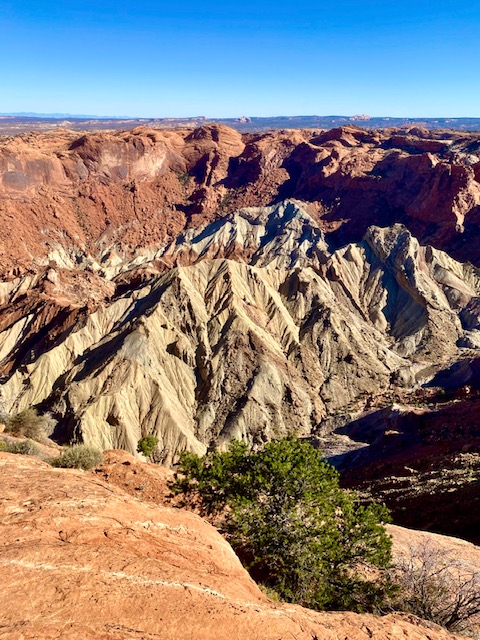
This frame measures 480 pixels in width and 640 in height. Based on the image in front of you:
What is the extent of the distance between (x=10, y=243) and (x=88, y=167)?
121 feet

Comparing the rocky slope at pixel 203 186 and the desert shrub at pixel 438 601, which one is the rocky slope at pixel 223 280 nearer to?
the rocky slope at pixel 203 186

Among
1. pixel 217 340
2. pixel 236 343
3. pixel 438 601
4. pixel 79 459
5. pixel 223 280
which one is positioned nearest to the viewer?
pixel 438 601

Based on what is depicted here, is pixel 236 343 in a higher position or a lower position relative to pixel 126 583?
lower

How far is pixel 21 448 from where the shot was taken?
65.8ft

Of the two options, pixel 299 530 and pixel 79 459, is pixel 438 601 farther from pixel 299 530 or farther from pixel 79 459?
pixel 79 459

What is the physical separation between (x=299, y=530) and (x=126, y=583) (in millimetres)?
6003

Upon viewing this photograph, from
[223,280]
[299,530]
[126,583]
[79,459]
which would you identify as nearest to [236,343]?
[223,280]

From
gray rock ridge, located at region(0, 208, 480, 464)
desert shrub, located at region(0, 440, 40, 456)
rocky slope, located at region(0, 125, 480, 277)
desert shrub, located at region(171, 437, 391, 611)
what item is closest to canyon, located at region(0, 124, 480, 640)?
gray rock ridge, located at region(0, 208, 480, 464)

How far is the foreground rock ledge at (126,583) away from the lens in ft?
24.4

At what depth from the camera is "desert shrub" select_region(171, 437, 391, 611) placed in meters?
12.5

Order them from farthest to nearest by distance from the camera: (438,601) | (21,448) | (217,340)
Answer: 1. (217,340)
2. (21,448)
3. (438,601)

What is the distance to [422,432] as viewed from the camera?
118 feet

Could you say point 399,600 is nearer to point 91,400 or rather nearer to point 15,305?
point 91,400

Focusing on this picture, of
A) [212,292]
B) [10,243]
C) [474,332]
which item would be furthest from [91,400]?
[10,243]
